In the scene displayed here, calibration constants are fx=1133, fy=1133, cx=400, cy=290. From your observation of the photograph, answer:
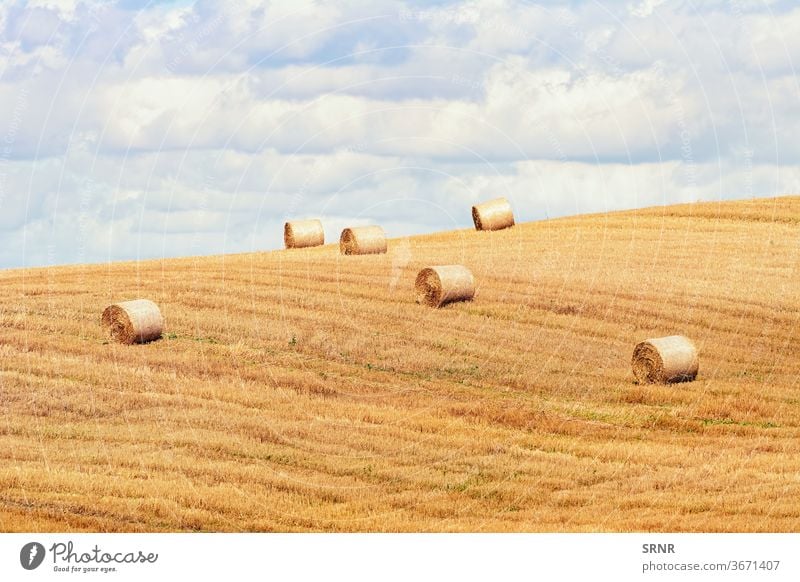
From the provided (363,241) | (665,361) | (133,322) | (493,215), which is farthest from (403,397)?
(493,215)

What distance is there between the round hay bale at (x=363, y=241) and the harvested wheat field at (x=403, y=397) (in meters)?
1.20

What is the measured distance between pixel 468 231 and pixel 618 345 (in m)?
25.7

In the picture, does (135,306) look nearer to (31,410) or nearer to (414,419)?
(31,410)

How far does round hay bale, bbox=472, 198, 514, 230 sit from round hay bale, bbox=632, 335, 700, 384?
1021 inches

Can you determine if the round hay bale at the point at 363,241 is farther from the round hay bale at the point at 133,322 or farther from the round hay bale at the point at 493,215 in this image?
the round hay bale at the point at 133,322

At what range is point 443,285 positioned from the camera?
37344 mm

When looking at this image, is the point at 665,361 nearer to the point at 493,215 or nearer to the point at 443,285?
the point at 443,285

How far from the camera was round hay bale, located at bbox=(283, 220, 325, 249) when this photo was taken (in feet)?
176

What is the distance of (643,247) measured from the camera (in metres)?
51.2

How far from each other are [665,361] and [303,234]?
26.6m
